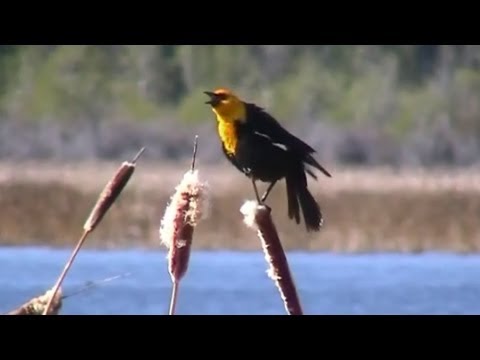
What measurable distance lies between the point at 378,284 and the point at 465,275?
587 millimetres

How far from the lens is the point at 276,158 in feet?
8.53

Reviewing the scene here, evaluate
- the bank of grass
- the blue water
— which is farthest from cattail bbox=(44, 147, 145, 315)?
the bank of grass

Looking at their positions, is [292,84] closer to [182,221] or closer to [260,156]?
[260,156]

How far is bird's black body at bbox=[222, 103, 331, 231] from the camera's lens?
8.45 ft

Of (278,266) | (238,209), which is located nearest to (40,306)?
(278,266)

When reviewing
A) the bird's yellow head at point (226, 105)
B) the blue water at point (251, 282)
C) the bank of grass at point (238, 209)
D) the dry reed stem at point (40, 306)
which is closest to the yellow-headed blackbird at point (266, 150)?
the bird's yellow head at point (226, 105)

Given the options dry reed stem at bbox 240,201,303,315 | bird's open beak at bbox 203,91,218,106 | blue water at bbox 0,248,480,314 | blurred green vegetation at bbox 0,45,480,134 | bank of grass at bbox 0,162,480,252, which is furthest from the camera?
blurred green vegetation at bbox 0,45,480,134

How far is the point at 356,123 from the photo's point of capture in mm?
9180

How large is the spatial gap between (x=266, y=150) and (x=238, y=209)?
4898mm

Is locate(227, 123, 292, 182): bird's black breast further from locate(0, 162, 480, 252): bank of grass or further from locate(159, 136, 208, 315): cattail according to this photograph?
locate(0, 162, 480, 252): bank of grass

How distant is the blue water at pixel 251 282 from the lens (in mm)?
7137

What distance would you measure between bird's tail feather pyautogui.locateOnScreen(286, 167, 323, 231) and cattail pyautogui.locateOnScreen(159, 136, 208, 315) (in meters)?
0.54
